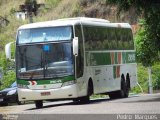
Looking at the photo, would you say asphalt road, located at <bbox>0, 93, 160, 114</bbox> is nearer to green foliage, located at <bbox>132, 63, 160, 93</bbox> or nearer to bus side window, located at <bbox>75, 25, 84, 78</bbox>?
bus side window, located at <bbox>75, 25, 84, 78</bbox>

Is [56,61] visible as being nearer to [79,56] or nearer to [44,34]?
[79,56]

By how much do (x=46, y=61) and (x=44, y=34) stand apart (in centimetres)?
128

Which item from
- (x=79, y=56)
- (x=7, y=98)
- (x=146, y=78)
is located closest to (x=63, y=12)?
(x=146, y=78)

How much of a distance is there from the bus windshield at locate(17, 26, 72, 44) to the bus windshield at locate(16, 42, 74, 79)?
12.1 inches

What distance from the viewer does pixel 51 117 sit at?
17906mm

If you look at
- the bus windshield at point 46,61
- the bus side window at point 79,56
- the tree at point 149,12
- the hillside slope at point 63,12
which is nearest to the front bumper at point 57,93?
the bus windshield at point 46,61

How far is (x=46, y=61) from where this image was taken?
2645 centimetres

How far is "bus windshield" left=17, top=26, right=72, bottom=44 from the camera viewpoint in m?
26.8

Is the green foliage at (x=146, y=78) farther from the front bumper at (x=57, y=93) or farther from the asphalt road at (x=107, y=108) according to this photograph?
the asphalt road at (x=107, y=108)

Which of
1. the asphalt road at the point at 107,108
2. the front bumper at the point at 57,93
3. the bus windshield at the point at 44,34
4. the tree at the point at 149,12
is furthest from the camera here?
the bus windshield at the point at 44,34

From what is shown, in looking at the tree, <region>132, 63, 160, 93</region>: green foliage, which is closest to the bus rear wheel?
the tree

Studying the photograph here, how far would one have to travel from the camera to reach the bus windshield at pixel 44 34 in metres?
26.8

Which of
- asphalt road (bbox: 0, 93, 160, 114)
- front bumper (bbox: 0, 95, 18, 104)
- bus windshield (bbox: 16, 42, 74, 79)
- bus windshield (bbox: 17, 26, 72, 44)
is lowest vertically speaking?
front bumper (bbox: 0, 95, 18, 104)

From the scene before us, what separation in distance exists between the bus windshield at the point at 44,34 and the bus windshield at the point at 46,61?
1.01 ft
